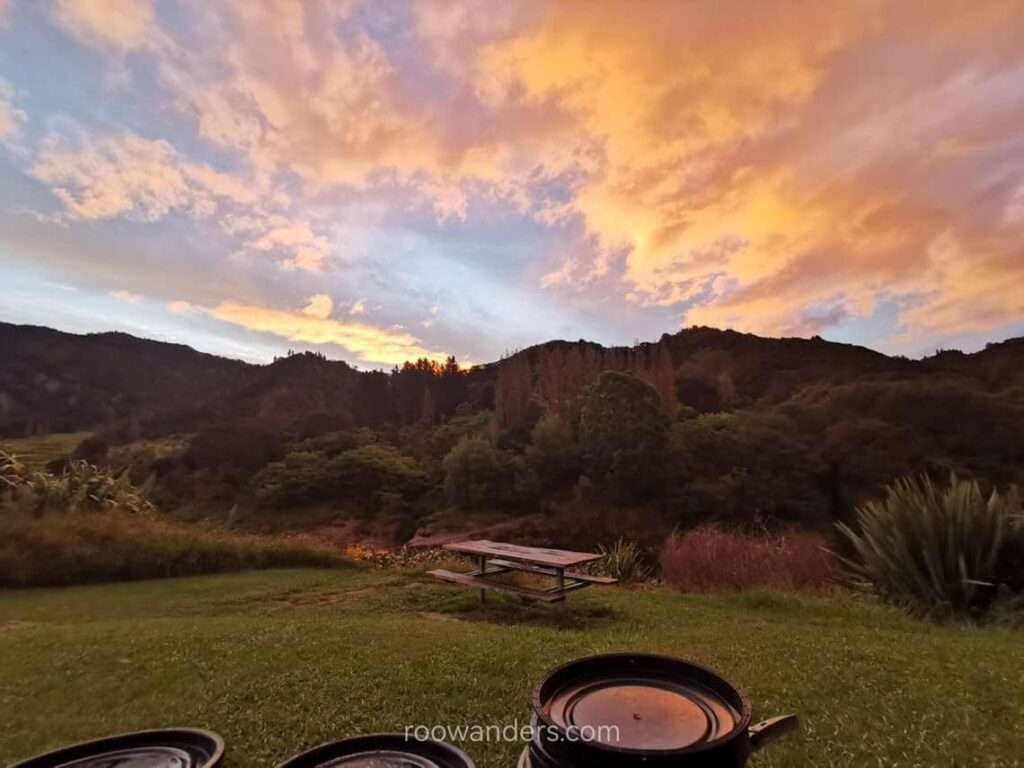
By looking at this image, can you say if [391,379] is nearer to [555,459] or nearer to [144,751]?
[555,459]

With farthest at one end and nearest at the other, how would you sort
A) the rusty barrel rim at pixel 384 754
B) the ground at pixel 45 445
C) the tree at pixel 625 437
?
the ground at pixel 45 445 → the tree at pixel 625 437 → the rusty barrel rim at pixel 384 754

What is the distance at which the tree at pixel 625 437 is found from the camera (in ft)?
59.5

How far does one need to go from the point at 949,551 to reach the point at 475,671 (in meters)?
5.27

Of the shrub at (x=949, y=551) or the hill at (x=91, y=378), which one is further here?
the hill at (x=91, y=378)

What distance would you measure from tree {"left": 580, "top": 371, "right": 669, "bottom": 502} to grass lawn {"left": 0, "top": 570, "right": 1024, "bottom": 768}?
11.2m

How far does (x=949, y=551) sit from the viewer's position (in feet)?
20.3

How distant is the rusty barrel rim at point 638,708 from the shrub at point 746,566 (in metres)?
7.42

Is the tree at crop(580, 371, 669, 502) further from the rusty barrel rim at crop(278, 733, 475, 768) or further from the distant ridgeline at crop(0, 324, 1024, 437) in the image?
the rusty barrel rim at crop(278, 733, 475, 768)

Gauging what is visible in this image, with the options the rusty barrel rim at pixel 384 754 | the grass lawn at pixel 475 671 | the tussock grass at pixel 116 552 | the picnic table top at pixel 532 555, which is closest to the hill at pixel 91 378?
the tussock grass at pixel 116 552

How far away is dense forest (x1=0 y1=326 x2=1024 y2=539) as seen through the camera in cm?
1803

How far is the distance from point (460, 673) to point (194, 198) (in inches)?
356

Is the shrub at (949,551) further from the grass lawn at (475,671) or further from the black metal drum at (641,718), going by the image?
the black metal drum at (641,718)

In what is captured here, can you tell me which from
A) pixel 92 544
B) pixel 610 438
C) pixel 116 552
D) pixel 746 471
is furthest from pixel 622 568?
pixel 746 471

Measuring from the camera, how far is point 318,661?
14.1ft
